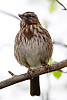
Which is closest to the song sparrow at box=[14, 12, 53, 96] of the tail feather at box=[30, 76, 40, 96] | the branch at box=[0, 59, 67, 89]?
the tail feather at box=[30, 76, 40, 96]

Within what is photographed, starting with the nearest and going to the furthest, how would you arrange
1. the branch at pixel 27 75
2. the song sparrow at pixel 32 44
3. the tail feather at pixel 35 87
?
the branch at pixel 27 75
the song sparrow at pixel 32 44
the tail feather at pixel 35 87

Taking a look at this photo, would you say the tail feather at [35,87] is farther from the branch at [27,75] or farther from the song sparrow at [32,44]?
the branch at [27,75]

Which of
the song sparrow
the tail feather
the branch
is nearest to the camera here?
the branch

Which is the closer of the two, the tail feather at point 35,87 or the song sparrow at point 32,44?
the song sparrow at point 32,44

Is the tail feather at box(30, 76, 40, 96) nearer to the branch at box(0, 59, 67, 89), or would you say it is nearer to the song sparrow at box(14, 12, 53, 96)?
the song sparrow at box(14, 12, 53, 96)

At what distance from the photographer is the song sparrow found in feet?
13.8

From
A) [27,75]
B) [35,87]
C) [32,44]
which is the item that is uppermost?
[32,44]

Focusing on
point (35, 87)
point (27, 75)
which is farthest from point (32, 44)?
point (35, 87)

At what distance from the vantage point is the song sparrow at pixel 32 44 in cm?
420

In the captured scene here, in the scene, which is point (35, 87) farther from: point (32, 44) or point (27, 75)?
point (27, 75)

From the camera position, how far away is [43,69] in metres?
3.69

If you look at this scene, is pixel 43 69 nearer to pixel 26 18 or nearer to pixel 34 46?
pixel 34 46

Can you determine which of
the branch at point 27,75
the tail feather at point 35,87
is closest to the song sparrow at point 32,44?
the tail feather at point 35,87

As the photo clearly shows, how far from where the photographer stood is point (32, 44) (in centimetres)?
418
